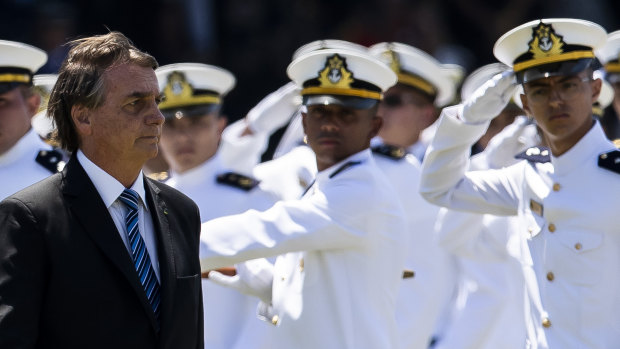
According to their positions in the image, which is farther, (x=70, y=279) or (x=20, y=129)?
(x=20, y=129)

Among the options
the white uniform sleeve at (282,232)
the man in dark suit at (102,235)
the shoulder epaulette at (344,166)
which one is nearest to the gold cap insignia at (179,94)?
the shoulder epaulette at (344,166)

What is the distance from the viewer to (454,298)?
27.2 ft

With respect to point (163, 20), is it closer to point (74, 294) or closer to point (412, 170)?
point (412, 170)

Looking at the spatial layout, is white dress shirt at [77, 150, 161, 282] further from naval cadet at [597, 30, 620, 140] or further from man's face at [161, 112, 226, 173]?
naval cadet at [597, 30, 620, 140]

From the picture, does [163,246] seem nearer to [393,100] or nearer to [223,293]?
[223,293]

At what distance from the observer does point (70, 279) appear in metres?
3.82

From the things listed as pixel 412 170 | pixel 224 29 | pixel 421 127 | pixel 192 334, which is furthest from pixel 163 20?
pixel 192 334

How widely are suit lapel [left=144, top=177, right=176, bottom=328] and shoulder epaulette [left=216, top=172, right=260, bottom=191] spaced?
9.37 feet

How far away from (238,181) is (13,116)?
138 centimetres

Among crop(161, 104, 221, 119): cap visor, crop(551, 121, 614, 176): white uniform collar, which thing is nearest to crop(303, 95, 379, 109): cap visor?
crop(551, 121, 614, 176): white uniform collar

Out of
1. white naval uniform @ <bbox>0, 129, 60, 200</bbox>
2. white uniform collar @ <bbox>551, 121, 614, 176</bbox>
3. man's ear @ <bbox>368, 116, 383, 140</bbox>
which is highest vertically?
white uniform collar @ <bbox>551, 121, 614, 176</bbox>

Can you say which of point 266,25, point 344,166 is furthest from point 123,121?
point 266,25

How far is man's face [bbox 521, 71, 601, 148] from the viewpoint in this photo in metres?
5.20

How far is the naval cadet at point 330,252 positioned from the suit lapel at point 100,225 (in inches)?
56.6
